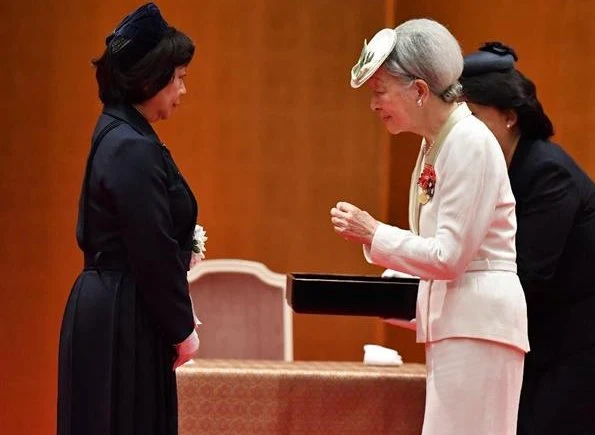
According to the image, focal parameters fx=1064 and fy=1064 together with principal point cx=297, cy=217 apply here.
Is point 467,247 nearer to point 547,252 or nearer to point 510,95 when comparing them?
point 547,252

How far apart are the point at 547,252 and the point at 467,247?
631mm

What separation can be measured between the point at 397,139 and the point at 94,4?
161cm

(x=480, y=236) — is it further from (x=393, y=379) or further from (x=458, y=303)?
(x=393, y=379)

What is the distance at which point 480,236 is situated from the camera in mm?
2355

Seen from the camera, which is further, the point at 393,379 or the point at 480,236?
the point at 393,379

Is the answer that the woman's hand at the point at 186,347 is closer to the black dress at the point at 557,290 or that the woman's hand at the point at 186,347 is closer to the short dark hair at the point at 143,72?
the short dark hair at the point at 143,72

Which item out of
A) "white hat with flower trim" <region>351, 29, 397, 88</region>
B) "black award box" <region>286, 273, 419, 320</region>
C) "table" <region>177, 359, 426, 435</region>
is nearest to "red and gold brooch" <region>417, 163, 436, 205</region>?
"white hat with flower trim" <region>351, 29, 397, 88</region>

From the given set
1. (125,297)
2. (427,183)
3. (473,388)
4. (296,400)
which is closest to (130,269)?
(125,297)

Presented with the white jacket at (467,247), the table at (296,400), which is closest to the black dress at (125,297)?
the white jacket at (467,247)

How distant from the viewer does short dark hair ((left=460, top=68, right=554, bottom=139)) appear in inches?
121

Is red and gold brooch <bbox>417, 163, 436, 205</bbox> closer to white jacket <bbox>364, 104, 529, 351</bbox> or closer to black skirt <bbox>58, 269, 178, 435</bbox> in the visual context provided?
white jacket <bbox>364, 104, 529, 351</bbox>

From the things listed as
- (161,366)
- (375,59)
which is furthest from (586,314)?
(161,366)

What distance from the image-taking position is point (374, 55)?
2490 mm

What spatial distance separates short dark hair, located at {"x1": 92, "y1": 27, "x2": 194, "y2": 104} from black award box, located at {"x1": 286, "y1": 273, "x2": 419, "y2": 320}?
0.72m
